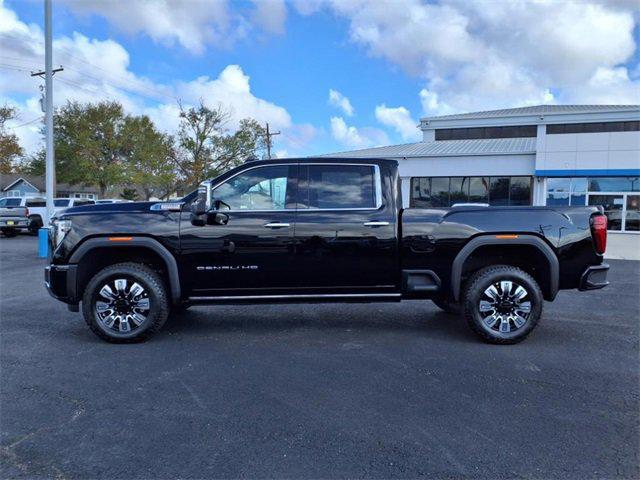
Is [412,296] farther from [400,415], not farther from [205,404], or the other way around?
[205,404]

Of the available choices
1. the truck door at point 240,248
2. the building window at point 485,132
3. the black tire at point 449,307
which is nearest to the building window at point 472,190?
the building window at point 485,132

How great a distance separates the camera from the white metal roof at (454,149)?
78.9 ft

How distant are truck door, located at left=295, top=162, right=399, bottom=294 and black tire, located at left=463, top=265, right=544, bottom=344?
2.97 ft

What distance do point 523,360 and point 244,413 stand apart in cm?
284

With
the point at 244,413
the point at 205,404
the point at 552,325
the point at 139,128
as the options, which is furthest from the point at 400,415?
the point at 139,128

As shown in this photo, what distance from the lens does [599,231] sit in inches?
198

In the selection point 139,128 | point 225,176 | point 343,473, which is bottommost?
point 343,473

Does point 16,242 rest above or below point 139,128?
below

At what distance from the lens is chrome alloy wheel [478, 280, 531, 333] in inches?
199

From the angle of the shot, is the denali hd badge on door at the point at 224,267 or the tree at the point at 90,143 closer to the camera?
the denali hd badge on door at the point at 224,267

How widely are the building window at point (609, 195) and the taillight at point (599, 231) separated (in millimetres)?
18624

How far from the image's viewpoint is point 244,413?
3432 millimetres

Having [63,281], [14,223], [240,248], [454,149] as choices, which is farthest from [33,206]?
[454,149]

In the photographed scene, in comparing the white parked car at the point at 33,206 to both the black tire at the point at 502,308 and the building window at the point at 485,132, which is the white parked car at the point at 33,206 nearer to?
the black tire at the point at 502,308
